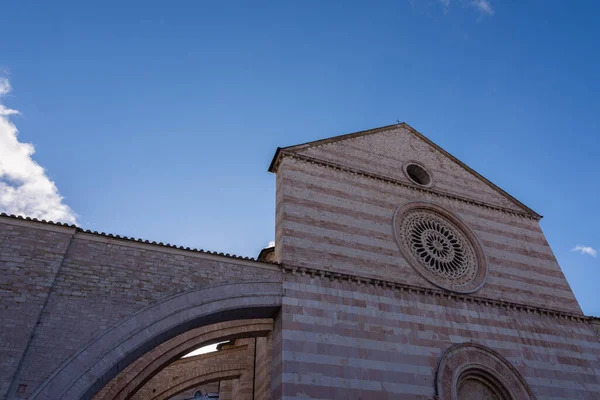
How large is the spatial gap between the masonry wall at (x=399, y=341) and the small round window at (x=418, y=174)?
171 inches

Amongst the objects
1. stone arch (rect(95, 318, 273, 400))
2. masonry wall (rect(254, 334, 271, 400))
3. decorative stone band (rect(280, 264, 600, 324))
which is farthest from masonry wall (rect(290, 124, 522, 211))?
masonry wall (rect(254, 334, 271, 400))

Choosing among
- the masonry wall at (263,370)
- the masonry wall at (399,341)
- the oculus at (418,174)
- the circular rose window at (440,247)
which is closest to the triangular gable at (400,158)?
the oculus at (418,174)

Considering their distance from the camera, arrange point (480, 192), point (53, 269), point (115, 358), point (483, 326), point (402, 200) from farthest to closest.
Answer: point (480, 192), point (402, 200), point (483, 326), point (53, 269), point (115, 358)

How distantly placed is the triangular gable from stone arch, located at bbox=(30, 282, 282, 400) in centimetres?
436

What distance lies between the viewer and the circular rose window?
39.8 ft

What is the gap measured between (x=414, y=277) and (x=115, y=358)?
7277 mm

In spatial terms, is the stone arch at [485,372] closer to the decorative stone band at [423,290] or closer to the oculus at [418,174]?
the decorative stone band at [423,290]

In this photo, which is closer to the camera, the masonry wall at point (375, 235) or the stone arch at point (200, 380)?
the masonry wall at point (375, 235)

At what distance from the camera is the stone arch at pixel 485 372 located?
414 inches

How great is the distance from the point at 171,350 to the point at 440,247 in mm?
7829

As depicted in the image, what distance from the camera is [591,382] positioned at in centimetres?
1177

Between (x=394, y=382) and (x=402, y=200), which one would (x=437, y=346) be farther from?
(x=402, y=200)

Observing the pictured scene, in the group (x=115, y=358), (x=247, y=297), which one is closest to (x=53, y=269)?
(x=115, y=358)

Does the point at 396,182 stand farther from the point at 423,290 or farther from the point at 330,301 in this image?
the point at 330,301
